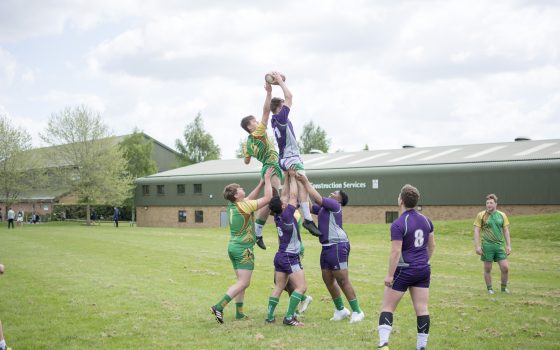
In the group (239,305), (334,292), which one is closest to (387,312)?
(334,292)

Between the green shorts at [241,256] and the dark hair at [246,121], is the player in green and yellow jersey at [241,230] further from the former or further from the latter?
the dark hair at [246,121]

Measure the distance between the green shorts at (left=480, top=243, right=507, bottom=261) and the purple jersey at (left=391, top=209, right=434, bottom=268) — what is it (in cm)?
699

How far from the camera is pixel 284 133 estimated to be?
1028 cm

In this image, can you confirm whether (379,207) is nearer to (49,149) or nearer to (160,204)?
(160,204)

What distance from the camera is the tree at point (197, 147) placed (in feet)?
289

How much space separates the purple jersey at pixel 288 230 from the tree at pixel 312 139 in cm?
8461

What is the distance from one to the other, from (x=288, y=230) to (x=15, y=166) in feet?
207

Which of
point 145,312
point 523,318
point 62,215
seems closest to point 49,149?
point 62,215

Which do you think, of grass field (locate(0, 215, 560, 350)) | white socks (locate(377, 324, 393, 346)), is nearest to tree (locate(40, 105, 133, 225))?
grass field (locate(0, 215, 560, 350))

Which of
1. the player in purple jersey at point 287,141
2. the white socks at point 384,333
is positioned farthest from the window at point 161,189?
the white socks at point 384,333

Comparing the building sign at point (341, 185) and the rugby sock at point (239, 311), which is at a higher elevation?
the building sign at point (341, 185)

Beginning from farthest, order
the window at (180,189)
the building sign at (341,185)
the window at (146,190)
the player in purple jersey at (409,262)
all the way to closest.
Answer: the window at (146,190), the window at (180,189), the building sign at (341,185), the player in purple jersey at (409,262)

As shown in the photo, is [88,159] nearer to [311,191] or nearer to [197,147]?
[197,147]

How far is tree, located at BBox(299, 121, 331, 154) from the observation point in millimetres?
94562
